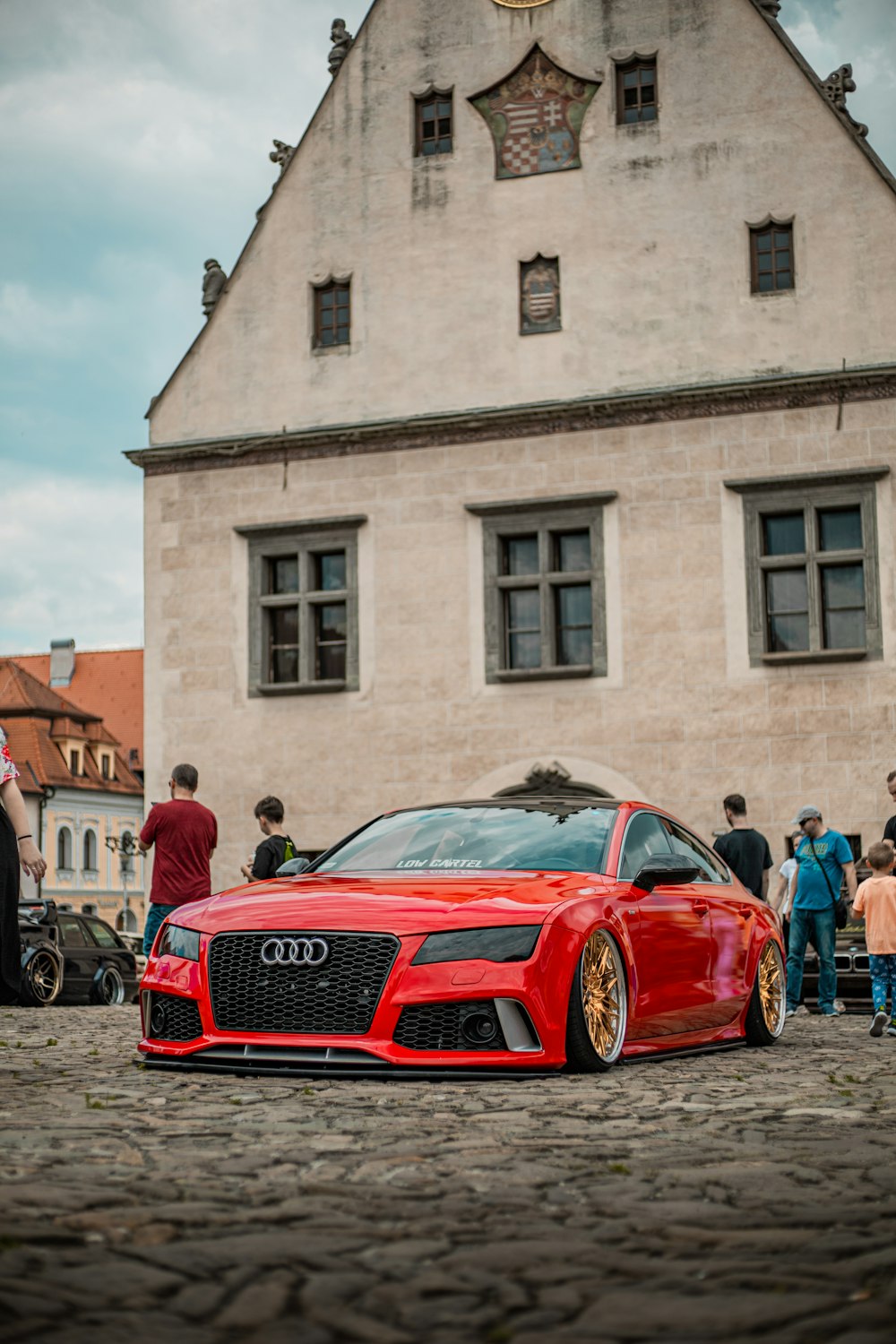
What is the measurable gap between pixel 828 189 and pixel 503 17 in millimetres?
5342

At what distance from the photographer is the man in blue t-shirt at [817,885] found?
1477 centimetres

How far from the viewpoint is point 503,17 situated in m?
25.2

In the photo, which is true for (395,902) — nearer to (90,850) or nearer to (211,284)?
(211,284)

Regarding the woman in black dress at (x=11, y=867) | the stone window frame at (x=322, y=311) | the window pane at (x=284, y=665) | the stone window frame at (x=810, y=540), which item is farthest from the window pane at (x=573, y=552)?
the woman in black dress at (x=11, y=867)

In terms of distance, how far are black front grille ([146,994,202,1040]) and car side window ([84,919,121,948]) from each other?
17.2 m

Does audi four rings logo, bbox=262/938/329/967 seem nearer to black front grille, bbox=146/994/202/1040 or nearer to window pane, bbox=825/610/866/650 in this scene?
black front grille, bbox=146/994/202/1040

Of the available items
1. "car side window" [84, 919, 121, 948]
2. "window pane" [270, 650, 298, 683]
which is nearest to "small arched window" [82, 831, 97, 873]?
"car side window" [84, 919, 121, 948]

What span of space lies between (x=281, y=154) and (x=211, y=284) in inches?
84.7

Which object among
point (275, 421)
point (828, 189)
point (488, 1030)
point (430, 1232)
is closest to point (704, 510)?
point (828, 189)

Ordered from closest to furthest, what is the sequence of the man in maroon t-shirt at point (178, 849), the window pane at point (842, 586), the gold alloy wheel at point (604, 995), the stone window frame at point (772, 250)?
the gold alloy wheel at point (604, 995) → the man in maroon t-shirt at point (178, 849) → the window pane at point (842, 586) → the stone window frame at point (772, 250)

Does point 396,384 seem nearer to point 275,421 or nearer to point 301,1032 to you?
point 275,421

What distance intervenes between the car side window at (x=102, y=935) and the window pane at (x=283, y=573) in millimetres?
5355

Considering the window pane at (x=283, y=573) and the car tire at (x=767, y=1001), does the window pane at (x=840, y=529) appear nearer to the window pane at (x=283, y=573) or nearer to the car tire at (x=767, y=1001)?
the window pane at (x=283, y=573)

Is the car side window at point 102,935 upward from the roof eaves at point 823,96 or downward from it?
downward
